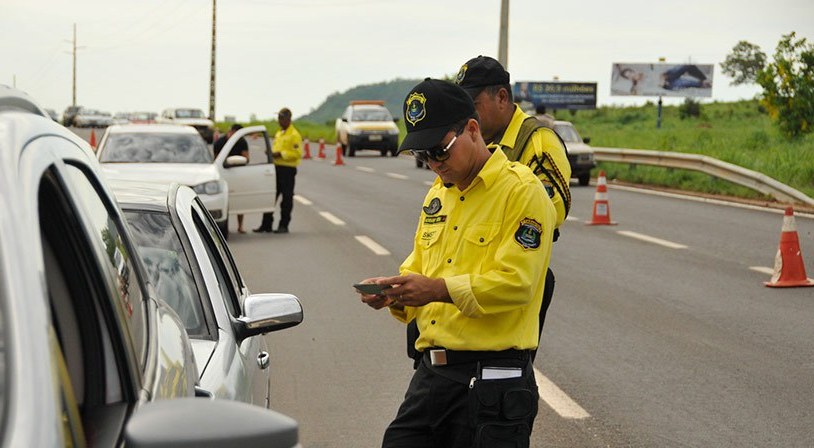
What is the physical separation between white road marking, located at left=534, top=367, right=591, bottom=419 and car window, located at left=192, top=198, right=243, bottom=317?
2259mm

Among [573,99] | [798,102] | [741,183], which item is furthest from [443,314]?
[573,99]

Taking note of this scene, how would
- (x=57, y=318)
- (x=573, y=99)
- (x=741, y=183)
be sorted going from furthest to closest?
(x=573, y=99) → (x=741, y=183) → (x=57, y=318)

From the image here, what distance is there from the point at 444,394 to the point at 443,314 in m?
0.23

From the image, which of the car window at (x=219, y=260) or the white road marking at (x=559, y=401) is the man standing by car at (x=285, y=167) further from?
the car window at (x=219, y=260)

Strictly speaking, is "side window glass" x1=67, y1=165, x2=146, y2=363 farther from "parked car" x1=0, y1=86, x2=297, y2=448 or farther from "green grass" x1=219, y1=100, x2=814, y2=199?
"green grass" x1=219, y1=100, x2=814, y2=199

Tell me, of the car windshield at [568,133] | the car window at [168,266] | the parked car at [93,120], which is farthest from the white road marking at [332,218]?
the parked car at [93,120]

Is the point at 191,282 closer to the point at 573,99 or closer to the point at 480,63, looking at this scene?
the point at 480,63

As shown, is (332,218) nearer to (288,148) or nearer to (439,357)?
(288,148)

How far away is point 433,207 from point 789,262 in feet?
30.3

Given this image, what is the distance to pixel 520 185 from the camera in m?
3.77

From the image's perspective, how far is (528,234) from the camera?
12.2 ft

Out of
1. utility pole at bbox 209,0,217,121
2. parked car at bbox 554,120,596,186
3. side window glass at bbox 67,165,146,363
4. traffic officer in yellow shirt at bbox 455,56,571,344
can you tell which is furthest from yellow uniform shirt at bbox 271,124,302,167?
utility pole at bbox 209,0,217,121

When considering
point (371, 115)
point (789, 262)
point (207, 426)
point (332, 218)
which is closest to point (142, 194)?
point (207, 426)

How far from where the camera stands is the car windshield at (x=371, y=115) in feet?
153
